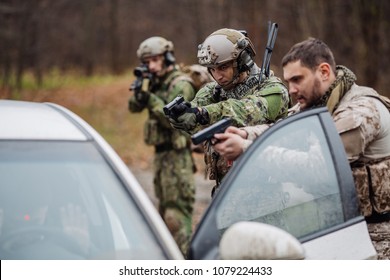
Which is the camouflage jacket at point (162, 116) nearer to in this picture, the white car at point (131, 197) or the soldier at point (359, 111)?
the soldier at point (359, 111)

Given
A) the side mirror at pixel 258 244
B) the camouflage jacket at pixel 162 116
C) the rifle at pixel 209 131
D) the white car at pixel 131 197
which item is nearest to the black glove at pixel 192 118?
the rifle at pixel 209 131

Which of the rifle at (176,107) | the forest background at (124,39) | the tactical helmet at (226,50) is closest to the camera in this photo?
the rifle at (176,107)

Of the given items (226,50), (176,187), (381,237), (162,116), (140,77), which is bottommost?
(176,187)

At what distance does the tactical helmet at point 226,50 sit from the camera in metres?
4.40

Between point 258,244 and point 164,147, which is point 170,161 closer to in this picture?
point 164,147

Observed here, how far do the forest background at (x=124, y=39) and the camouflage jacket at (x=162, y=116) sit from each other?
23.1 feet

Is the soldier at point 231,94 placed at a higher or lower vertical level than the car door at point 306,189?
higher

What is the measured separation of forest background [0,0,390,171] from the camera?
1636 cm

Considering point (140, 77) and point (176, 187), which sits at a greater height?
point (140, 77)

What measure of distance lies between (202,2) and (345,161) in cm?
2574

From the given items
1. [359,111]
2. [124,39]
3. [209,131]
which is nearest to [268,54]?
[359,111]

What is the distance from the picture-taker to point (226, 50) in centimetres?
441

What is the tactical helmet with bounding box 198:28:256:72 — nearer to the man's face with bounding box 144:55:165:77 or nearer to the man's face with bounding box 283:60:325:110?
the man's face with bounding box 283:60:325:110

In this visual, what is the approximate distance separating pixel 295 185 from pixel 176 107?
1059mm
